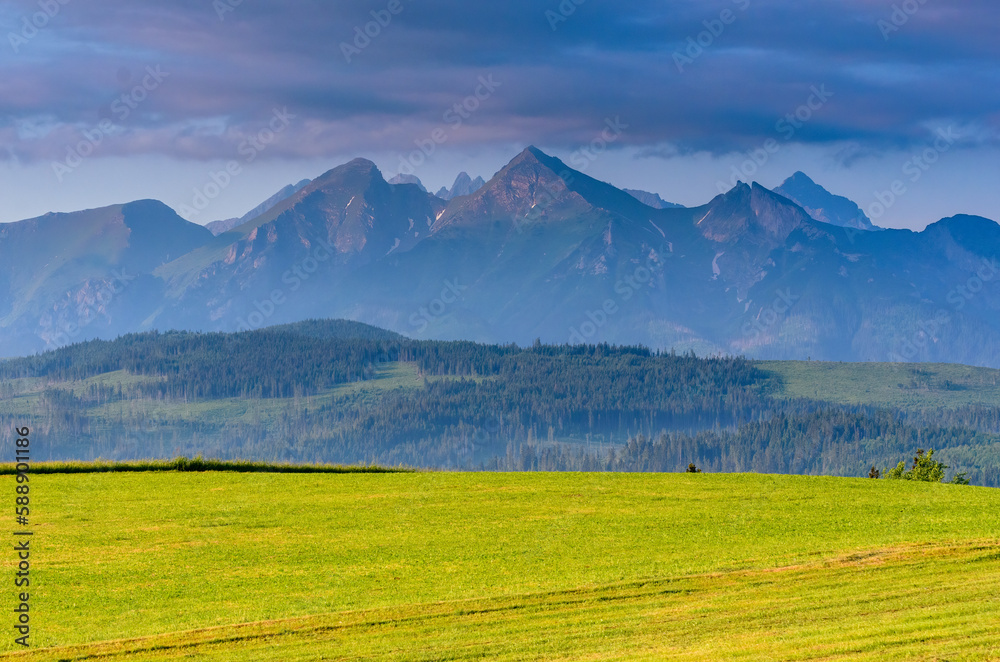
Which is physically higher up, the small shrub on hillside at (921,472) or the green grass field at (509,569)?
the green grass field at (509,569)

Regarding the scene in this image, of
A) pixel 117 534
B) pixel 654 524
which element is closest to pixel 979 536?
pixel 654 524

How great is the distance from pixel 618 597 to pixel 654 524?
12762mm

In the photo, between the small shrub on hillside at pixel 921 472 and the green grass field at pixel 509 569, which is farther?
the small shrub on hillside at pixel 921 472

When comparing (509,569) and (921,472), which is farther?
(921,472)

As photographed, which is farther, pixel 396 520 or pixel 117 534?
pixel 396 520

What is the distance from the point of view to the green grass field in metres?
30.6

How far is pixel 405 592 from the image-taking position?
123 feet

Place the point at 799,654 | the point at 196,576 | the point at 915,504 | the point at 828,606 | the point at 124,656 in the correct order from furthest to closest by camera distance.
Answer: the point at 915,504 → the point at 196,576 → the point at 828,606 → the point at 124,656 → the point at 799,654

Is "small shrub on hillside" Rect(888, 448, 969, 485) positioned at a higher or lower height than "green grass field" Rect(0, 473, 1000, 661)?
lower

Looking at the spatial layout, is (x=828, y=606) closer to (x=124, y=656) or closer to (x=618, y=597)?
(x=618, y=597)

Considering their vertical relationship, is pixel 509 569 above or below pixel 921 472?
above

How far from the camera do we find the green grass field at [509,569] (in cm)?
3064

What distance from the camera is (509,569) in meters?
40.6

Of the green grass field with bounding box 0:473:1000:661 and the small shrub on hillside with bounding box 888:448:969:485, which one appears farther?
the small shrub on hillside with bounding box 888:448:969:485
